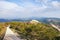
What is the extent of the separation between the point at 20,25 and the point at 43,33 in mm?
2756

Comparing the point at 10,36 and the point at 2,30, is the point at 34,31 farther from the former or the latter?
the point at 2,30

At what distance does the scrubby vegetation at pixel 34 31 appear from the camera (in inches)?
844

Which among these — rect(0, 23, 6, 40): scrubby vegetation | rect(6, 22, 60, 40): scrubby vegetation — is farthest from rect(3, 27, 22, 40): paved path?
rect(6, 22, 60, 40): scrubby vegetation

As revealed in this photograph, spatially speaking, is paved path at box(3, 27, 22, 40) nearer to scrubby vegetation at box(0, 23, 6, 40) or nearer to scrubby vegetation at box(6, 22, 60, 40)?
scrubby vegetation at box(0, 23, 6, 40)

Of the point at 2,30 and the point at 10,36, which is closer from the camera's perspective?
the point at 10,36

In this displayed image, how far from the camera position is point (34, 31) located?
22.2 meters

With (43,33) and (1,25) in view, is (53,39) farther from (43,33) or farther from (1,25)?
(1,25)

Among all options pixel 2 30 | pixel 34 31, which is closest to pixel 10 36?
pixel 2 30

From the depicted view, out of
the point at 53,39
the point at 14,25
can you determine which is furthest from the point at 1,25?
the point at 53,39

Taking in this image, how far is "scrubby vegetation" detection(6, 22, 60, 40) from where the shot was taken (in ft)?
70.3

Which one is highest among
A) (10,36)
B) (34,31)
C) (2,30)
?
(34,31)

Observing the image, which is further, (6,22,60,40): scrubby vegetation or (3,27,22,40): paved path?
(6,22,60,40): scrubby vegetation

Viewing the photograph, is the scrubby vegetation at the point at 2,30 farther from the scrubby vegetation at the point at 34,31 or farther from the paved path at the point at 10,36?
the scrubby vegetation at the point at 34,31

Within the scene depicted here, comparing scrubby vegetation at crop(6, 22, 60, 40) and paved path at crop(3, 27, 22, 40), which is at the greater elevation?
scrubby vegetation at crop(6, 22, 60, 40)
